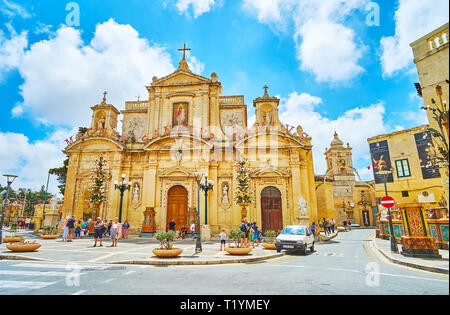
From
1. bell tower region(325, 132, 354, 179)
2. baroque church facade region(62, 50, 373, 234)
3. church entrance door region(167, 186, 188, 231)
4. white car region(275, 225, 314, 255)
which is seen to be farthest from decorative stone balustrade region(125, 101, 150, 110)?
bell tower region(325, 132, 354, 179)

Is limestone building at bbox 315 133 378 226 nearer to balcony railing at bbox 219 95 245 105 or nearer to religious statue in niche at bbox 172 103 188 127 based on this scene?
balcony railing at bbox 219 95 245 105

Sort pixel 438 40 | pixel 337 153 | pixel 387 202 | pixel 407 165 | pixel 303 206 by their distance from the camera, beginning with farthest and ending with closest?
pixel 337 153, pixel 407 165, pixel 303 206, pixel 387 202, pixel 438 40

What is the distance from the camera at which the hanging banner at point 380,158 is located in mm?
29859

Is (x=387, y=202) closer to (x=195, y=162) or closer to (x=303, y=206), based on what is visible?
(x=303, y=206)

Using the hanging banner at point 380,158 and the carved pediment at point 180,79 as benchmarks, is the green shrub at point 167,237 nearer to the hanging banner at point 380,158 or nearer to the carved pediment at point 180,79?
the carved pediment at point 180,79

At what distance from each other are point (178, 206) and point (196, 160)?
486 cm

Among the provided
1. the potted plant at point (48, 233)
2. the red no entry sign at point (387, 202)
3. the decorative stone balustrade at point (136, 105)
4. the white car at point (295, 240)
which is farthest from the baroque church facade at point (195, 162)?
the red no entry sign at point (387, 202)

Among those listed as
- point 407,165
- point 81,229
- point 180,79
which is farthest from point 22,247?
point 407,165

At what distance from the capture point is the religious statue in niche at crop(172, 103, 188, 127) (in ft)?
89.0

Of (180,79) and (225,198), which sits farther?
(180,79)

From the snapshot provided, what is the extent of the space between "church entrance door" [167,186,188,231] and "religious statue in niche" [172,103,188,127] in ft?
23.3

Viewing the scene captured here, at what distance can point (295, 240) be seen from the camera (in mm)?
13094

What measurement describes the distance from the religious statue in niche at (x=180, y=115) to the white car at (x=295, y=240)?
16.9 metres
